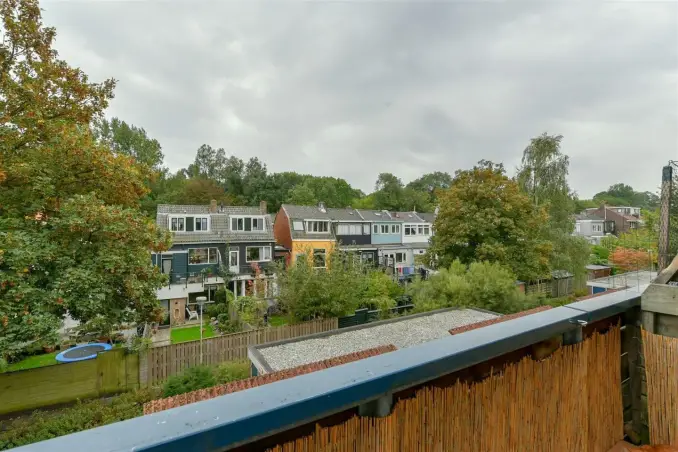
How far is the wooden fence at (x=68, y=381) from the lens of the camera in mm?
6859

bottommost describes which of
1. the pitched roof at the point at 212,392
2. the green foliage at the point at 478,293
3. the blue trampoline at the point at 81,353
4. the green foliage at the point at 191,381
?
the green foliage at the point at 191,381

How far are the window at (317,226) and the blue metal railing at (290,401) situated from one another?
19.1 metres

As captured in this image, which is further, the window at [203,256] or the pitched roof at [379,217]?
the pitched roof at [379,217]

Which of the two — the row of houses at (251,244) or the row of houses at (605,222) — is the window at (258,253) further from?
the row of houses at (605,222)

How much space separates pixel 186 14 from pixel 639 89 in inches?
386

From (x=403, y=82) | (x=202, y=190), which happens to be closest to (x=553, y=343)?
(x=403, y=82)

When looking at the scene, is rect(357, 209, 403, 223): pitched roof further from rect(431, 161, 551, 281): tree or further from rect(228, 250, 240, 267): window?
rect(228, 250, 240, 267): window

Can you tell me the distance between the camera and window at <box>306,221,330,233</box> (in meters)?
20.2

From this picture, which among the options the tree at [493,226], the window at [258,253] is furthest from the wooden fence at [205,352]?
the window at [258,253]

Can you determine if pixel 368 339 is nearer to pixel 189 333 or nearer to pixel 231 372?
pixel 231 372

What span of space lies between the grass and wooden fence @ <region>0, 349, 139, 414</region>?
17.6 ft

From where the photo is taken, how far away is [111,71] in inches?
380

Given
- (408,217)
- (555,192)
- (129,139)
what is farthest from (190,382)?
(129,139)

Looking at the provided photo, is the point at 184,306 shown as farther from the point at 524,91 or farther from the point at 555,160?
the point at 555,160
